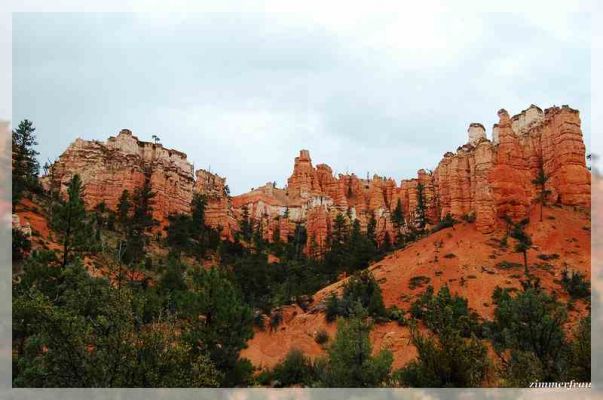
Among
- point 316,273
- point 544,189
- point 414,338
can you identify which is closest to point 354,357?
point 414,338

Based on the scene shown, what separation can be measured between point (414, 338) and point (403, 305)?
99.8 feet

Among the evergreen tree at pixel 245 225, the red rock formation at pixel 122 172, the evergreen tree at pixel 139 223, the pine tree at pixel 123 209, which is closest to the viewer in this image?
the evergreen tree at pixel 139 223

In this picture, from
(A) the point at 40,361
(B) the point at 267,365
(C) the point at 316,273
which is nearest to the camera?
(A) the point at 40,361

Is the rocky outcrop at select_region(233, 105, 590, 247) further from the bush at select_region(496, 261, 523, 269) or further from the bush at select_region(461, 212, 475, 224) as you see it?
the bush at select_region(496, 261, 523, 269)

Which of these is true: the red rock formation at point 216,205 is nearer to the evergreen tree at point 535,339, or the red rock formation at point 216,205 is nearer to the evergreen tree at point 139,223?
the evergreen tree at point 139,223

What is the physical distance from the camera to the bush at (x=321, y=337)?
45156 millimetres

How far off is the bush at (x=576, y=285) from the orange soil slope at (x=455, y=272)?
673 mm

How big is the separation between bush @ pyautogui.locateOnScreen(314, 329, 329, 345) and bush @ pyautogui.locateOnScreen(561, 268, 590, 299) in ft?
70.5

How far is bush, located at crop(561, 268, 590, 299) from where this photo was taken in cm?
4694

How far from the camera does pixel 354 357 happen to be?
22.5 meters

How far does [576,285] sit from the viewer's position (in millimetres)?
47688

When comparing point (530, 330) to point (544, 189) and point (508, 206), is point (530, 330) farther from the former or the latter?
point (544, 189)

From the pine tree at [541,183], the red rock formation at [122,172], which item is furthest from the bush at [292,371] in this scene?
the red rock formation at [122,172]

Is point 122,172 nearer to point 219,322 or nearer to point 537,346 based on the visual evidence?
point 219,322
